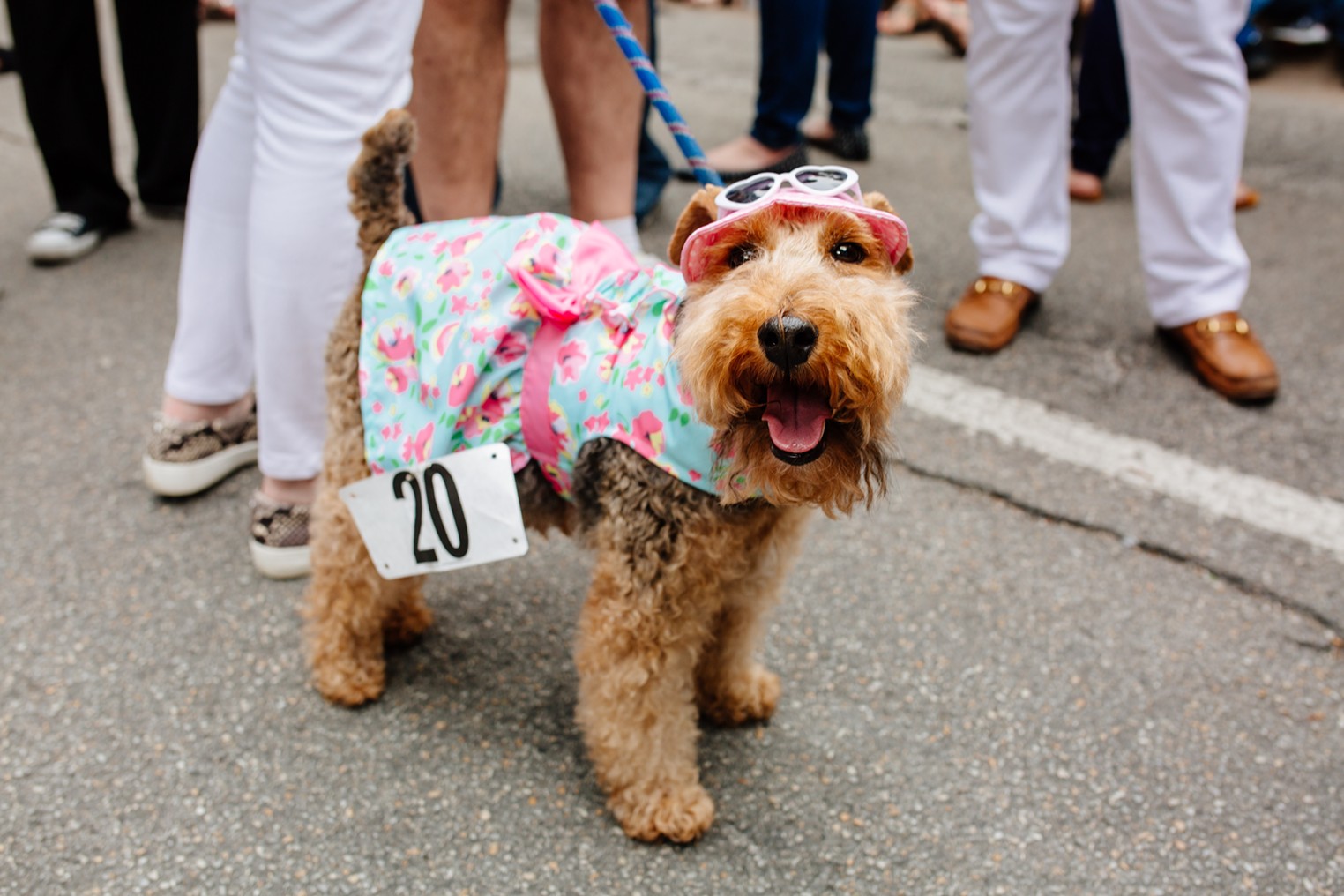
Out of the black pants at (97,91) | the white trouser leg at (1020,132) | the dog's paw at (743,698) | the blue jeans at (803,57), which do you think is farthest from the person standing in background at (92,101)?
the dog's paw at (743,698)

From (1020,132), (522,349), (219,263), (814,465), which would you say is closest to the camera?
(814,465)

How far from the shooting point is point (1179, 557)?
2.65 metres

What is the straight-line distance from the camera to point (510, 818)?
1933mm

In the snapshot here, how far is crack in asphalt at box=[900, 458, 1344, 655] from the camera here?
7.91 ft

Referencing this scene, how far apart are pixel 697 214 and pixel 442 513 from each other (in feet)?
2.52

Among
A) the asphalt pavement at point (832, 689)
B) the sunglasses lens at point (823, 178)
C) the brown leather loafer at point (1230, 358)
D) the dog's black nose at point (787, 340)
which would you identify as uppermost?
the sunglasses lens at point (823, 178)

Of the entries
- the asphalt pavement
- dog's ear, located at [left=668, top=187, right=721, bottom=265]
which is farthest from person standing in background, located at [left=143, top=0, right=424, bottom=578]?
dog's ear, located at [left=668, top=187, right=721, bottom=265]

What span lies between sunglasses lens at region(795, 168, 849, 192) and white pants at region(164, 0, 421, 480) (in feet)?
3.49

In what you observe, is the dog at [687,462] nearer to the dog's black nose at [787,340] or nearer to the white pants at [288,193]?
the dog's black nose at [787,340]

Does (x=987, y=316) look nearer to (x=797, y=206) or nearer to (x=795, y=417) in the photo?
(x=797, y=206)

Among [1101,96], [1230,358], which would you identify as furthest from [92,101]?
[1101,96]

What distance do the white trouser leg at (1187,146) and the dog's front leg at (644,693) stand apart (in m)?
2.56

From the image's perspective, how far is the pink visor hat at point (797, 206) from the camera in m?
1.49

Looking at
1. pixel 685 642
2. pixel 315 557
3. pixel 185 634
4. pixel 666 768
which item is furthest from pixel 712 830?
pixel 185 634
